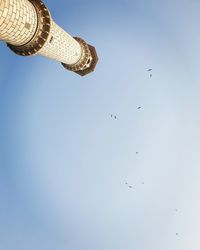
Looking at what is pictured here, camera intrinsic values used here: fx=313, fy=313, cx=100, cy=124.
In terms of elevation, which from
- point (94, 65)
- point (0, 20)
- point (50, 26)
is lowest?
point (0, 20)

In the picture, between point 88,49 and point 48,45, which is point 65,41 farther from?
point 88,49

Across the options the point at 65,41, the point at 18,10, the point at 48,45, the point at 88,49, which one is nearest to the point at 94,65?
the point at 88,49

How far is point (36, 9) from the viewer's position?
1438 inches

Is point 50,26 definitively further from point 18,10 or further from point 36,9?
point 18,10

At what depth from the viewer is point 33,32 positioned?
3647 cm

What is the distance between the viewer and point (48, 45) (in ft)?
133

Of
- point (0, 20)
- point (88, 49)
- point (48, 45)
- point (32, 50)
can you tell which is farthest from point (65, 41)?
point (0, 20)

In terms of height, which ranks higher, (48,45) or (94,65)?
(94,65)

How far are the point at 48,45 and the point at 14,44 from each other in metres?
4.83

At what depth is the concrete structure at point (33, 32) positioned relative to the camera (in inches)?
1217

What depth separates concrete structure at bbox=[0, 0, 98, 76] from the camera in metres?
30.9

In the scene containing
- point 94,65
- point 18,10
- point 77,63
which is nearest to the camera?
point 18,10

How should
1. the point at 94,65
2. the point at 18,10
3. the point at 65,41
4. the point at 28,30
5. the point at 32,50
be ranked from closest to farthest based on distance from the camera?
the point at 18,10 < the point at 28,30 < the point at 32,50 < the point at 65,41 < the point at 94,65

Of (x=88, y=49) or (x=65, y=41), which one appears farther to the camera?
(x=88, y=49)
